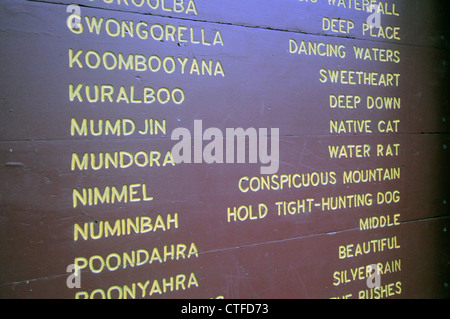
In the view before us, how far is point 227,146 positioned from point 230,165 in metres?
0.08

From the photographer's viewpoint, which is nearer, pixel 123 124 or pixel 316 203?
pixel 123 124

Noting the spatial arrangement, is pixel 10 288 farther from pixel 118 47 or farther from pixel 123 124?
pixel 118 47

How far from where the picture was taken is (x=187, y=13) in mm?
1604

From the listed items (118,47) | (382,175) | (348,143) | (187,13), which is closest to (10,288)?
(118,47)

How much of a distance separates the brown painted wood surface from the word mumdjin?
27mm

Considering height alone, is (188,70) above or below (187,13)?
below

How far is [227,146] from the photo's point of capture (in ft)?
5.51

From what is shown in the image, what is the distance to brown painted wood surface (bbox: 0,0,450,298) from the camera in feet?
4.50

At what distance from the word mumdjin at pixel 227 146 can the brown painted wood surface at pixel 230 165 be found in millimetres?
27

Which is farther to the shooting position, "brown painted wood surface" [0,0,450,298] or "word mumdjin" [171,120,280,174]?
"word mumdjin" [171,120,280,174]

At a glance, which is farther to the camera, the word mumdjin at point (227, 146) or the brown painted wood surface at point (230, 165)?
the word mumdjin at point (227, 146)

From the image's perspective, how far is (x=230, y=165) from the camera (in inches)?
66.6

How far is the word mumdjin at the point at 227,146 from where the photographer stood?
1603 mm

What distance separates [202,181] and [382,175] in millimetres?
973
